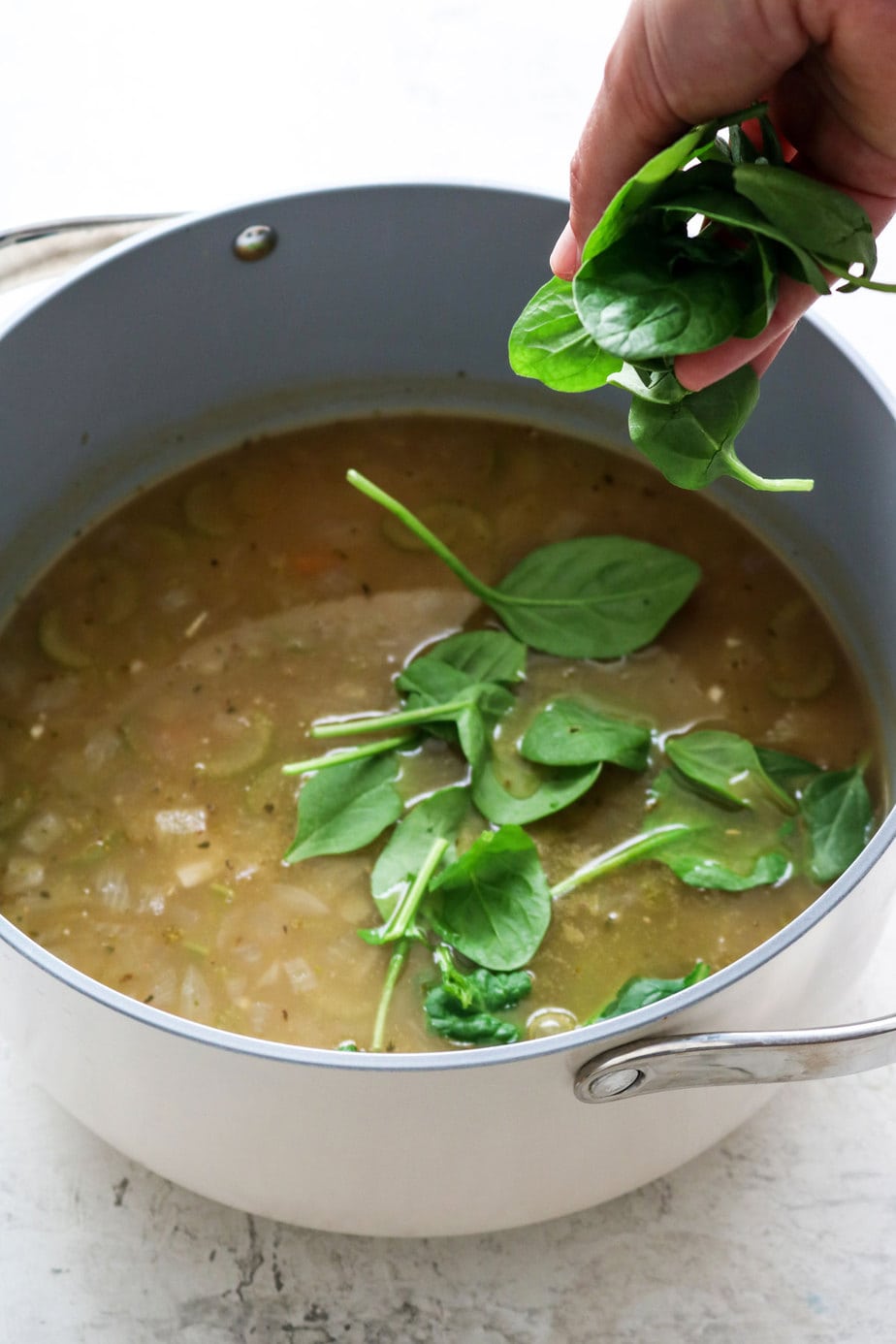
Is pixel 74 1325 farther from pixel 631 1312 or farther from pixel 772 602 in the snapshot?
pixel 772 602

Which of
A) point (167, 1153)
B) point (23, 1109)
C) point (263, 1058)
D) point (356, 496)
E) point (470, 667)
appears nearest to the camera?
point (263, 1058)

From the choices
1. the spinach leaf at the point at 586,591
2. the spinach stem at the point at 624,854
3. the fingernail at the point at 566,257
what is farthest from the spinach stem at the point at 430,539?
the fingernail at the point at 566,257

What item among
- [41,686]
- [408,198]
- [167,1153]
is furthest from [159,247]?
[167,1153]

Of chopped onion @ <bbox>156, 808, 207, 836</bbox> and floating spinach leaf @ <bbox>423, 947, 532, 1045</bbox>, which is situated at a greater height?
chopped onion @ <bbox>156, 808, 207, 836</bbox>

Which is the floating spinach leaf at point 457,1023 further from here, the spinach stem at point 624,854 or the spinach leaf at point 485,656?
the spinach leaf at point 485,656

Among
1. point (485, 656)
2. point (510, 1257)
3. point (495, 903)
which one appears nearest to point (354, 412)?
point (485, 656)

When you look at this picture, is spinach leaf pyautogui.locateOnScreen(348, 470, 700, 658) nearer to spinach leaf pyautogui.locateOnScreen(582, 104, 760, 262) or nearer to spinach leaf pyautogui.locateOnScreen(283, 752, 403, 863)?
spinach leaf pyautogui.locateOnScreen(283, 752, 403, 863)

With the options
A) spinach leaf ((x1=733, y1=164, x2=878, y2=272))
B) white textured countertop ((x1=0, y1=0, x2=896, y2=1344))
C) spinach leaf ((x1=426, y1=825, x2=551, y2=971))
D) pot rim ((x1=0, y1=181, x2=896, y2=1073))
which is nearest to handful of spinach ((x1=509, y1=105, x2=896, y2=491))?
spinach leaf ((x1=733, y1=164, x2=878, y2=272))

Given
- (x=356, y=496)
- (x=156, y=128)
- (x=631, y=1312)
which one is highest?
(x=156, y=128)
